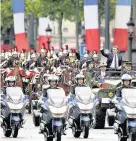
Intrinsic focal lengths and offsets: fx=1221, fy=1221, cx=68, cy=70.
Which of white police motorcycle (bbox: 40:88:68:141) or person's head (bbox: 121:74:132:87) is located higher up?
person's head (bbox: 121:74:132:87)

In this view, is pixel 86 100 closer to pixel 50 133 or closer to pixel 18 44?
pixel 50 133

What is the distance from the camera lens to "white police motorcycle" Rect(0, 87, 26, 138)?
27344 mm

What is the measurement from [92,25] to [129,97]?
22.7m

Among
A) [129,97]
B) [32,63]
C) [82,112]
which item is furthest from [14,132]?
[32,63]

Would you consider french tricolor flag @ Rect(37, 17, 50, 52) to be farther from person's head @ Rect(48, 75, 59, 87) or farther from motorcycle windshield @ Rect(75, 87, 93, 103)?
person's head @ Rect(48, 75, 59, 87)

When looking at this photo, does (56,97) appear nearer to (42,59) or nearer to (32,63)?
(42,59)

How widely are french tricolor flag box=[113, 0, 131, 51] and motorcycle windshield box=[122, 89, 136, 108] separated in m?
20.6

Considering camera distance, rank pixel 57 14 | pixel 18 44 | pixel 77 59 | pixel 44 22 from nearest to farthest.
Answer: pixel 77 59 → pixel 18 44 → pixel 44 22 → pixel 57 14

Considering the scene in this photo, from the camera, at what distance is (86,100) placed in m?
27.3

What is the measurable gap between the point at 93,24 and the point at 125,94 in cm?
2268

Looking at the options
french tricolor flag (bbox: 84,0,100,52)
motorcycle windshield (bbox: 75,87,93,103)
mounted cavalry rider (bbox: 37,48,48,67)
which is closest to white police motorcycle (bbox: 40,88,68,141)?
motorcycle windshield (bbox: 75,87,93,103)

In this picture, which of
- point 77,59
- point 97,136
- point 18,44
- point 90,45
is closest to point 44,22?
point 18,44

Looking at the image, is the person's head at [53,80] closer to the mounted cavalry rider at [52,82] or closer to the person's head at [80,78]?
the mounted cavalry rider at [52,82]

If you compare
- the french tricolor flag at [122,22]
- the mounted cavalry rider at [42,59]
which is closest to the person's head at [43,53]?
the mounted cavalry rider at [42,59]
